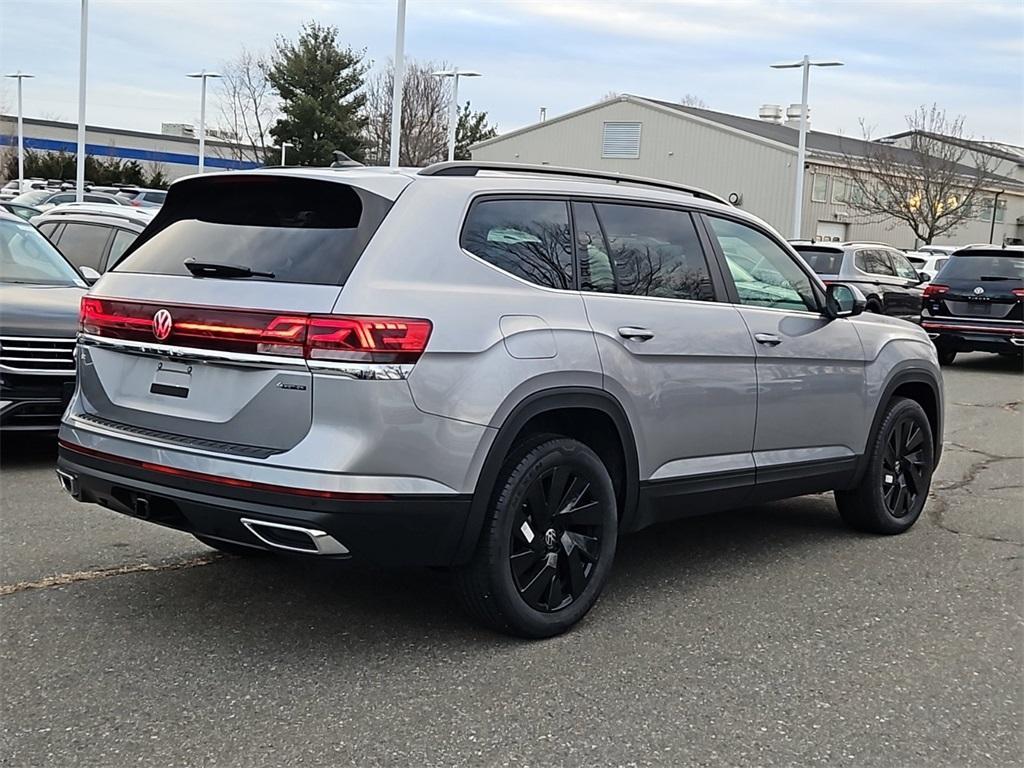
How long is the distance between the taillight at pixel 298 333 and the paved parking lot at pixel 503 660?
898mm

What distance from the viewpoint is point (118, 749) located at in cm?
352

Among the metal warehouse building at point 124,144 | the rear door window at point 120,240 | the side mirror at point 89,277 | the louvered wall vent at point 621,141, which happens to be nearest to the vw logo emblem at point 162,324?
the side mirror at point 89,277

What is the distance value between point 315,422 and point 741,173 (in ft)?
155

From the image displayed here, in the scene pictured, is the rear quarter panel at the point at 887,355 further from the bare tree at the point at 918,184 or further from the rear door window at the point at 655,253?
the bare tree at the point at 918,184

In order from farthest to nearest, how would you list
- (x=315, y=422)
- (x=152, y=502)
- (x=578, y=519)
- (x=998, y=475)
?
(x=998, y=475)
(x=578, y=519)
(x=152, y=502)
(x=315, y=422)

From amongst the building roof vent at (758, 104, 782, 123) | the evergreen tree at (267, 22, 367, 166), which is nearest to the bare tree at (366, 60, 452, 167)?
the evergreen tree at (267, 22, 367, 166)

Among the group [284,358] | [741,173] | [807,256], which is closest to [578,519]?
[284,358]

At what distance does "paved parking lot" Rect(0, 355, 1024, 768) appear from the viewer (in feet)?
12.0

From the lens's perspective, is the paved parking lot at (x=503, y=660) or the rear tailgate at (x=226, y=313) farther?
the rear tailgate at (x=226, y=313)

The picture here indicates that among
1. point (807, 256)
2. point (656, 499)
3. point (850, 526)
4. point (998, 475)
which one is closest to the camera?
point (656, 499)

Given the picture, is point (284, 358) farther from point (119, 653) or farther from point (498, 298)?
point (119, 653)

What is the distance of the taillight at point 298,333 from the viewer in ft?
12.9

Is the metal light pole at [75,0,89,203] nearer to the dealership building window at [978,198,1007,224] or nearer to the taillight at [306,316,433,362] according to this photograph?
the taillight at [306,316,433,362]

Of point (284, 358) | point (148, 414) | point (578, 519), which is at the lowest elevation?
point (578, 519)
